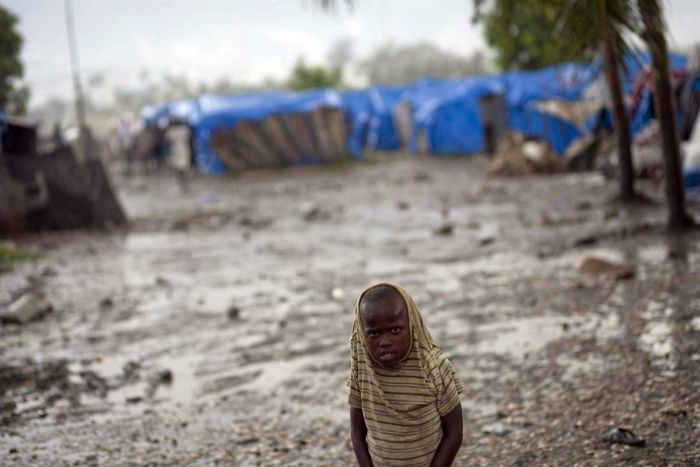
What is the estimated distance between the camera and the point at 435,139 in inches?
973

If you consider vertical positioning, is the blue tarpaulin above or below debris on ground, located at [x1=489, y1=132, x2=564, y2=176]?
above

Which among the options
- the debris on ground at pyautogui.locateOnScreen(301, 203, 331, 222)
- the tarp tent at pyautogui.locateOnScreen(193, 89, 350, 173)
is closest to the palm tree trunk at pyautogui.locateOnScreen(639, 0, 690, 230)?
the debris on ground at pyautogui.locateOnScreen(301, 203, 331, 222)

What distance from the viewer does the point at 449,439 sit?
2072mm

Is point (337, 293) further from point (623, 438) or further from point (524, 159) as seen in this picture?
point (524, 159)

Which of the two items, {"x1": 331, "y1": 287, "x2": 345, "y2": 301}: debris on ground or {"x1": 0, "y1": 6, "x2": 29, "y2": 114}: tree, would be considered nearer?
{"x1": 331, "y1": 287, "x2": 345, "y2": 301}: debris on ground

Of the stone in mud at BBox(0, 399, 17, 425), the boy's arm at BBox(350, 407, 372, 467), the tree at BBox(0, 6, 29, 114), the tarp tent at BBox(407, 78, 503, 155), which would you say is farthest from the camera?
the tarp tent at BBox(407, 78, 503, 155)

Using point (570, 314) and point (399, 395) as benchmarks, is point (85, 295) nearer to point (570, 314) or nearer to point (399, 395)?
point (570, 314)

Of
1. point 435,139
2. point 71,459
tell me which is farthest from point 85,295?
point 435,139

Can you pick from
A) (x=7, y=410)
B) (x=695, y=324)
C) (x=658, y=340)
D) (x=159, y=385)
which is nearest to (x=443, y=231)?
(x=695, y=324)

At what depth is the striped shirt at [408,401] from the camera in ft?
6.70

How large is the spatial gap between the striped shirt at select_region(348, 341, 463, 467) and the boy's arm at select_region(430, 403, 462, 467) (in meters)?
0.02

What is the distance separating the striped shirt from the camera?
6.70 ft

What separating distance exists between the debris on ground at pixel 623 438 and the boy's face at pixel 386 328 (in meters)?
1.55

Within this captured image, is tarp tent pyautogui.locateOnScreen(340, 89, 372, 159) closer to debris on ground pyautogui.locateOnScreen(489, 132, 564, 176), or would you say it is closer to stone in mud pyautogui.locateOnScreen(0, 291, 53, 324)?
debris on ground pyautogui.locateOnScreen(489, 132, 564, 176)
